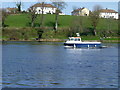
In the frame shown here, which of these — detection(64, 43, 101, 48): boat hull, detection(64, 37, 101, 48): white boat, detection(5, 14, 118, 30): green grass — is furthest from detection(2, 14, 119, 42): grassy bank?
detection(64, 43, 101, 48): boat hull

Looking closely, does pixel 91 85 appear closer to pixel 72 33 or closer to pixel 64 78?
pixel 64 78

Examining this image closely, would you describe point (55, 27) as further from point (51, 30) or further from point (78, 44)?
point (78, 44)

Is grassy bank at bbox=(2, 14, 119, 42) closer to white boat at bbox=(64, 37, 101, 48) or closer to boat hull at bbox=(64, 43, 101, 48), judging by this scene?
white boat at bbox=(64, 37, 101, 48)

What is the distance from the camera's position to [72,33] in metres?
126

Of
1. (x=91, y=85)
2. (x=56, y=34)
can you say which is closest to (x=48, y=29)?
(x=56, y=34)

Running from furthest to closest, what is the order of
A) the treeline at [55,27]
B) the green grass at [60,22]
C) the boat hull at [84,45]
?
the green grass at [60,22]
the treeline at [55,27]
the boat hull at [84,45]

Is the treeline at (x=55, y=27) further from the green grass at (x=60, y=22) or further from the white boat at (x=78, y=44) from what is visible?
the white boat at (x=78, y=44)

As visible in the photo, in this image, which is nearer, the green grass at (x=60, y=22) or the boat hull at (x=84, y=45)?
the boat hull at (x=84, y=45)

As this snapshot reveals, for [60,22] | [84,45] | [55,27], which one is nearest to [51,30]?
[55,27]

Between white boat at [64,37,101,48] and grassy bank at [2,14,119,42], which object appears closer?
white boat at [64,37,101,48]

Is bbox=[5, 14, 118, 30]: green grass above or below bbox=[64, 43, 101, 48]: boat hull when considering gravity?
above

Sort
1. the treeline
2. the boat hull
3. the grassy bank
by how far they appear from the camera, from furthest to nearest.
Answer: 1. the treeline
2. the grassy bank
3. the boat hull

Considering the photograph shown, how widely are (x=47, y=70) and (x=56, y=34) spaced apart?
274 feet

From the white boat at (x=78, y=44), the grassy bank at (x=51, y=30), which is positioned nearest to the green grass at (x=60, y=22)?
the grassy bank at (x=51, y=30)
